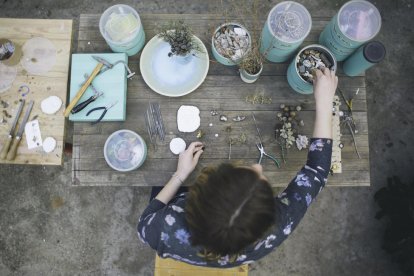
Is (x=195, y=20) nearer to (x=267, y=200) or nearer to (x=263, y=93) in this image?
(x=263, y=93)

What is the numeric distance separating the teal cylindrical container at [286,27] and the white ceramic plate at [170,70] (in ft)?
1.16

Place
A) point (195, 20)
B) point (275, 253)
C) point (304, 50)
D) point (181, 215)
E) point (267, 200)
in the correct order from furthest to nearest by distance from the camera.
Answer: point (275, 253) < point (195, 20) < point (304, 50) < point (181, 215) < point (267, 200)

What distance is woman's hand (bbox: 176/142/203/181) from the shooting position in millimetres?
1768

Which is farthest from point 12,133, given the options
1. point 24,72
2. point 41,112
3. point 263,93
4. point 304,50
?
point 304,50

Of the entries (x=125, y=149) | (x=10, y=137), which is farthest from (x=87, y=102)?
(x=10, y=137)

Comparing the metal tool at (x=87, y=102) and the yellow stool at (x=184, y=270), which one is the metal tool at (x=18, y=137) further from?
the yellow stool at (x=184, y=270)

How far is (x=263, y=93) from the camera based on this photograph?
189cm

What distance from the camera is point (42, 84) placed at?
200 centimetres

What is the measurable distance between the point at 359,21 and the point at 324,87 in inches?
15.2

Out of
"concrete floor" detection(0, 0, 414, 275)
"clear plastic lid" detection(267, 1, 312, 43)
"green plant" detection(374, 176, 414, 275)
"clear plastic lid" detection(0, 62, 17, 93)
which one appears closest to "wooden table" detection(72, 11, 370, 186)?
"clear plastic lid" detection(267, 1, 312, 43)

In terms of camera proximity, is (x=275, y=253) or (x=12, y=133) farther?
(x=275, y=253)

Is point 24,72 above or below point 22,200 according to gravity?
above

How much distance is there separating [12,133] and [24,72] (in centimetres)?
36

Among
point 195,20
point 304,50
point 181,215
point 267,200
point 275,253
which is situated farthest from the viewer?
point 275,253
